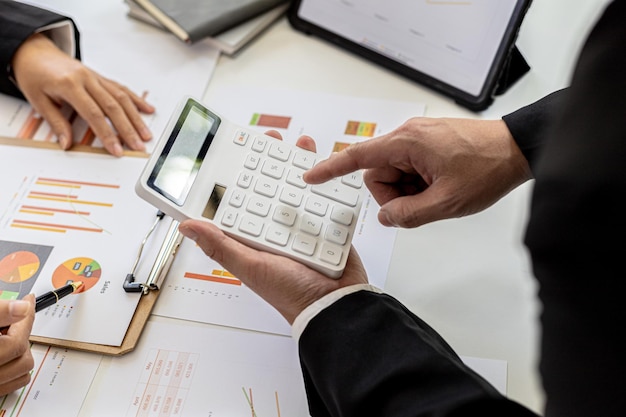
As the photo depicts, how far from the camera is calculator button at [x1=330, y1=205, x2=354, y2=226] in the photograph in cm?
67

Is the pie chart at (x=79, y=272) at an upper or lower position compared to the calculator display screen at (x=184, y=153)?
lower

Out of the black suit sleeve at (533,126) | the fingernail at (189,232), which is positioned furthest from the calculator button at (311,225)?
the black suit sleeve at (533,126)

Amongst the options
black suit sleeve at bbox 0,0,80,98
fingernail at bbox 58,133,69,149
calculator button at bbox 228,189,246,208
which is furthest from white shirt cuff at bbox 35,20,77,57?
calculator button at bbox 228,189,246,208

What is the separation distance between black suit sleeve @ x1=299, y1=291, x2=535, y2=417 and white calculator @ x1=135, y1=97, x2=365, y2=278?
6 cm

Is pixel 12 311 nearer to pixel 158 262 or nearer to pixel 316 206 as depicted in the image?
pixel 158 262

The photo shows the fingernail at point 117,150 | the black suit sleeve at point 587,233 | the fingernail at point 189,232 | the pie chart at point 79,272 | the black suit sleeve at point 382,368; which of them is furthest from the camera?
the fingernail at point 117,150

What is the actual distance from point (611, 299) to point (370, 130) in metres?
0.54

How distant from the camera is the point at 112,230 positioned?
0.78 meters

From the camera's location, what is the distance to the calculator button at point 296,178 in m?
0.69

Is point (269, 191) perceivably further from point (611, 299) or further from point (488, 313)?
point (611, 299)

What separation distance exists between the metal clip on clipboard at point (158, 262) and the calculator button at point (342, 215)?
0.65 ft

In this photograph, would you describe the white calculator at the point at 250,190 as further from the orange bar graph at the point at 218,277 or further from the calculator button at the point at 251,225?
the orange bar graph at the point at 218,277

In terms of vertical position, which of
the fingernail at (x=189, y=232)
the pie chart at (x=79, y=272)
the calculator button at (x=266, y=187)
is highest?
the calculator button at (x=266, y=187)

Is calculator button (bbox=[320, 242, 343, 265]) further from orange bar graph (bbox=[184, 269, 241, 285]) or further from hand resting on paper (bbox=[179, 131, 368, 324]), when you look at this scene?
orange bar graph (bbox=[184, 269, 241, 285])
